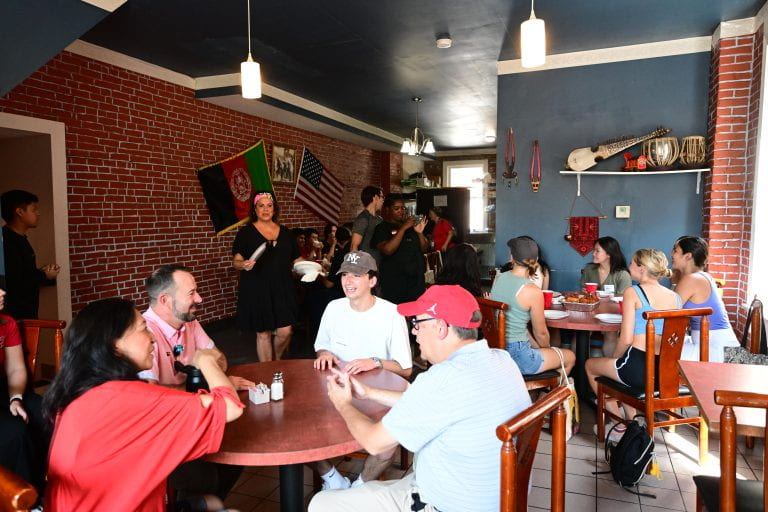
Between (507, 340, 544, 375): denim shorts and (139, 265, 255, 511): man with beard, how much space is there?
1796 mm

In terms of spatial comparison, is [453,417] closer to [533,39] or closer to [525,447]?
[525,447]

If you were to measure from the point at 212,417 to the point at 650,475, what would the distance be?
2.53 meters

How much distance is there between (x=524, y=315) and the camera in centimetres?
330

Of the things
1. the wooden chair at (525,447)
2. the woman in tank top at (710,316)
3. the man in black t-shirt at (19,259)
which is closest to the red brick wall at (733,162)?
the woman in tank top at (710,316)

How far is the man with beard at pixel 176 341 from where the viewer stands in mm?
2078

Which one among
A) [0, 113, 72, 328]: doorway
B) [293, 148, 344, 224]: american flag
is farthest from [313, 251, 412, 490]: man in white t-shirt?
[293, 148, 344, 224]: american flag

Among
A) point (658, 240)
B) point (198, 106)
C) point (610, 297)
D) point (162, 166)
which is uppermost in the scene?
point (198, 106)

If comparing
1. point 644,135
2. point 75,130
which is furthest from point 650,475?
point 75,130

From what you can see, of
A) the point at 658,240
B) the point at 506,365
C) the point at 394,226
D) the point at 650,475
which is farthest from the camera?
the point at 658,240

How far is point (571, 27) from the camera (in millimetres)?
4512

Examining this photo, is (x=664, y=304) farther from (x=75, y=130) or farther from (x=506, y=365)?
(x=75, y=130)

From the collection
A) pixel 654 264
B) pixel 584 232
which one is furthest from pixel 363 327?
pixel 584 232

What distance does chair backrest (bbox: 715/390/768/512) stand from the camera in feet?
4.51

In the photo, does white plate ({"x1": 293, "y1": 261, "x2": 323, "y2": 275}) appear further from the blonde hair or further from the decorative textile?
the blonde hair
